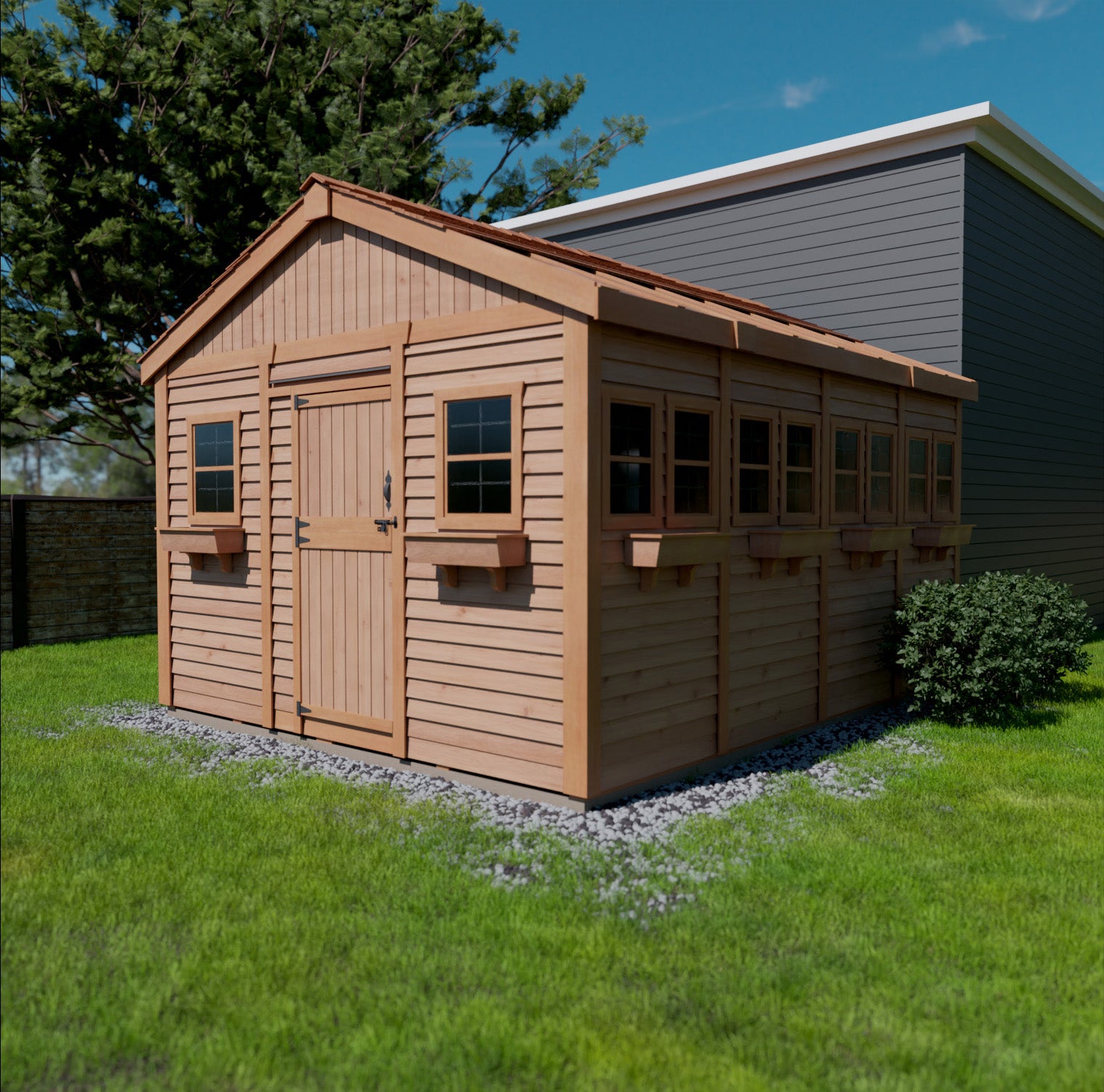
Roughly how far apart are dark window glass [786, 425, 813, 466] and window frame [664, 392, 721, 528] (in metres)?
1.04

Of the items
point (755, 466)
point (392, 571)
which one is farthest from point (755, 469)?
point (392, 571)

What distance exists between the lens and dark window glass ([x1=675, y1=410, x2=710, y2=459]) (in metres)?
6.16

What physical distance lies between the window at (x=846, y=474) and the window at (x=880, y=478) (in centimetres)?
14

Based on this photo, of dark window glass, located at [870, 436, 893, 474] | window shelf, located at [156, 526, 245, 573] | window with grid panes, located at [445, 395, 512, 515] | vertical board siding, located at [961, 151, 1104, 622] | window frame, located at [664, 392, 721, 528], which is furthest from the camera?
vertical board siding, located at [961, 151, 1104, 622]

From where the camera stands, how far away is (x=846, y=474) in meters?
8.04

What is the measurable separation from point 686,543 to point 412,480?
6.17 ft

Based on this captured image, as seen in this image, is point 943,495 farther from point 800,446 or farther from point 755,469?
point 755,469

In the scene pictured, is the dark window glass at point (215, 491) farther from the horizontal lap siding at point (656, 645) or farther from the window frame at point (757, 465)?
the window frame at point (757, 465)

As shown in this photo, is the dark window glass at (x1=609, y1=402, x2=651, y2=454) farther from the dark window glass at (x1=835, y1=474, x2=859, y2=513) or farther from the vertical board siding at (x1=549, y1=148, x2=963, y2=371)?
the vertical board siding at (x1=549, y1=148, x2=963, y2=371)

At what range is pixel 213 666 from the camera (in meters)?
8.10

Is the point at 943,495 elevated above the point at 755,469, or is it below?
below

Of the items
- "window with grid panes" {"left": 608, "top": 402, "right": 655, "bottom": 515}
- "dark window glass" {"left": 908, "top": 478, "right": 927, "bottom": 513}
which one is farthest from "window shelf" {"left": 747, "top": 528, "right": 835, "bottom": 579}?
"dark window glass" {"left": 908, "top": 478, "right": 927, "bottom": 513}

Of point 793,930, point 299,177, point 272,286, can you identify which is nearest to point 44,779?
point 272,286

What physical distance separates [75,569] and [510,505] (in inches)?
326
